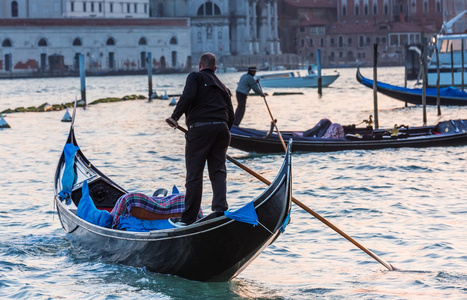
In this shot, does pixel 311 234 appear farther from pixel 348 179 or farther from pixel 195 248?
pixel 348 179

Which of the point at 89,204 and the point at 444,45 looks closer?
the point at 89,204

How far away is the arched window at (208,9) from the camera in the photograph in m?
87.2

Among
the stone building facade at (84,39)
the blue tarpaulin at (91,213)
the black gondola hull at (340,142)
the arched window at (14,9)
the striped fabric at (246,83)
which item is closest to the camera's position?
the blue tarpaulin at (91,213)

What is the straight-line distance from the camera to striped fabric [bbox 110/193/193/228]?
6824mm

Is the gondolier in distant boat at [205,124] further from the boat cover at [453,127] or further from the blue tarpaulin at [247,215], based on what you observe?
the boat cover at [453,127]

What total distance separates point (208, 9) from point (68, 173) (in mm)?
80395

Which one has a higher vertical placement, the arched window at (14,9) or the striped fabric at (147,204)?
the arched window at (14,9)

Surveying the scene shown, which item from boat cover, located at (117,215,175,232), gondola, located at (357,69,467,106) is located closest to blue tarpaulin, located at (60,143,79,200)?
boat cover, located at (117,215,175,232)

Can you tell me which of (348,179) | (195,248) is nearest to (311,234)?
(195,248)

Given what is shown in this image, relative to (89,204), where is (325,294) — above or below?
below

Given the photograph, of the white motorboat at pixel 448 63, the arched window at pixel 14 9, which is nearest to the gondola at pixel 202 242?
the white motorboat at pixel 448 63

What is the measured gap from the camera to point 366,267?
278 inches

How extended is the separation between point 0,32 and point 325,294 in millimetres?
69032

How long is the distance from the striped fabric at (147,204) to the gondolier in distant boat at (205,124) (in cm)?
74
